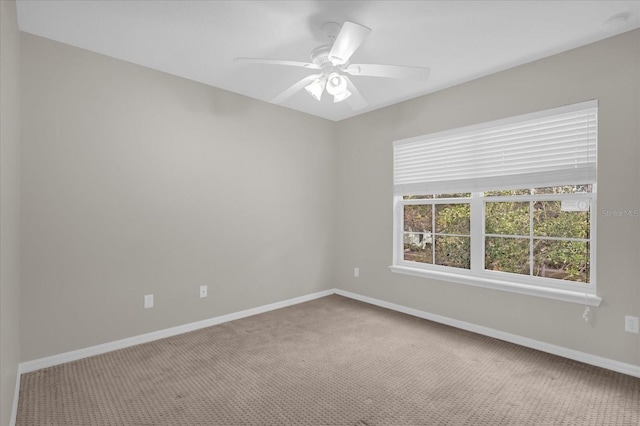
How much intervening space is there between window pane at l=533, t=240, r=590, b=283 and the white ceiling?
1.63 m

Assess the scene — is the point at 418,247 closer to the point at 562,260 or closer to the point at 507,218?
the point at 507,218

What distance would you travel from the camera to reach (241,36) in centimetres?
241

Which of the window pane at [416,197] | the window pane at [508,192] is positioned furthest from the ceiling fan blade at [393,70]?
the window pane at [416,197]

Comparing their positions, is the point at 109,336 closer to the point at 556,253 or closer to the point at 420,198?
the point at 420,198

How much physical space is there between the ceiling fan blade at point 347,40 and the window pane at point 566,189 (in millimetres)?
2133

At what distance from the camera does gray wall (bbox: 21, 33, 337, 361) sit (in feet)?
7.93

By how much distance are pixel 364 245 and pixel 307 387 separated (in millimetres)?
2298

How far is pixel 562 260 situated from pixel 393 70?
2.23 metres

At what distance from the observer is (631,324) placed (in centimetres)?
234

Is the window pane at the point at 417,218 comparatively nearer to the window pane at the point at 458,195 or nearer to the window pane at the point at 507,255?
the window pane at the point at 458,195

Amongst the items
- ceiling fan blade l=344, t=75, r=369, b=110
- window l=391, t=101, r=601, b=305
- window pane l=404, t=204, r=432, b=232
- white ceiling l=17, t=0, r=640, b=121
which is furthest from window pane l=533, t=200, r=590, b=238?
ceiling fan blade l=344, t=75, r=369, b=110

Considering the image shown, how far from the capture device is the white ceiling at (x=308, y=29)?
2.07m

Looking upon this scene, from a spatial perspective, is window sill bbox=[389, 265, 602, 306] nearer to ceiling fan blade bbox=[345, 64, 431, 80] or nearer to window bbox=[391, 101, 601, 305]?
window bbox=[391, 101, 601, 305]

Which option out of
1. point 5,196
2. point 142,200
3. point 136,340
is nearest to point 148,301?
point 136,340
